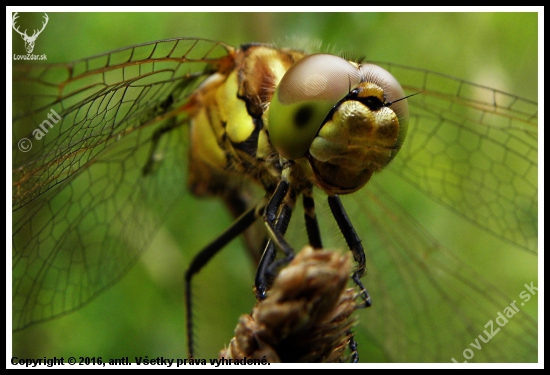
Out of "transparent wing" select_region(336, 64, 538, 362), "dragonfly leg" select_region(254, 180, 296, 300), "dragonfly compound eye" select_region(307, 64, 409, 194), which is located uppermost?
"dragonfly compound eye" select_region(307, 64, 409, 194)

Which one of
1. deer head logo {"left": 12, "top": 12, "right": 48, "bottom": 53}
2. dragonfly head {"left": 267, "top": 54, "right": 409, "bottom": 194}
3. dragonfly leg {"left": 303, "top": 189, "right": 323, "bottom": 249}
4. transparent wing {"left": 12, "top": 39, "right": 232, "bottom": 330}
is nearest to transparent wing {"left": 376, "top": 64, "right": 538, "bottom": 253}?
dragonfly leg {"left": 303, "top": 189, "right": 323, "bottom": 249}

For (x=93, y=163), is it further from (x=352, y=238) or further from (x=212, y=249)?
(x=352, y=238)

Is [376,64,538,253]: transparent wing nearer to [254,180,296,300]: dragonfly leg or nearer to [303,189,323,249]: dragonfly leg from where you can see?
[303,189,323,249]: dragonfly leg

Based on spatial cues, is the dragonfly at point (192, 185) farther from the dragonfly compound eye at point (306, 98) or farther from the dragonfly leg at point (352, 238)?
the dragonfly leg at point (352, 238)

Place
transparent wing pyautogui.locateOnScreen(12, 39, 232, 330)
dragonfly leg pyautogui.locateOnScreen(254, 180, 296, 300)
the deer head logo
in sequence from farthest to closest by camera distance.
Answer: the deer head logo < transparent wing pyautogui.locateOnScreen(12, 39, 232, 330) < dragonfly leg pyautogui.locateOnScreen(254, 180, 296, 300)

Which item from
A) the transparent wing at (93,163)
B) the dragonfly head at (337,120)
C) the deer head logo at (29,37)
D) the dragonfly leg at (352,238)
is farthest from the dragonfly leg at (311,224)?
the deer head logo at (29,37)

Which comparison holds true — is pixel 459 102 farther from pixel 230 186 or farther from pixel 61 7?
pixel 61 7
